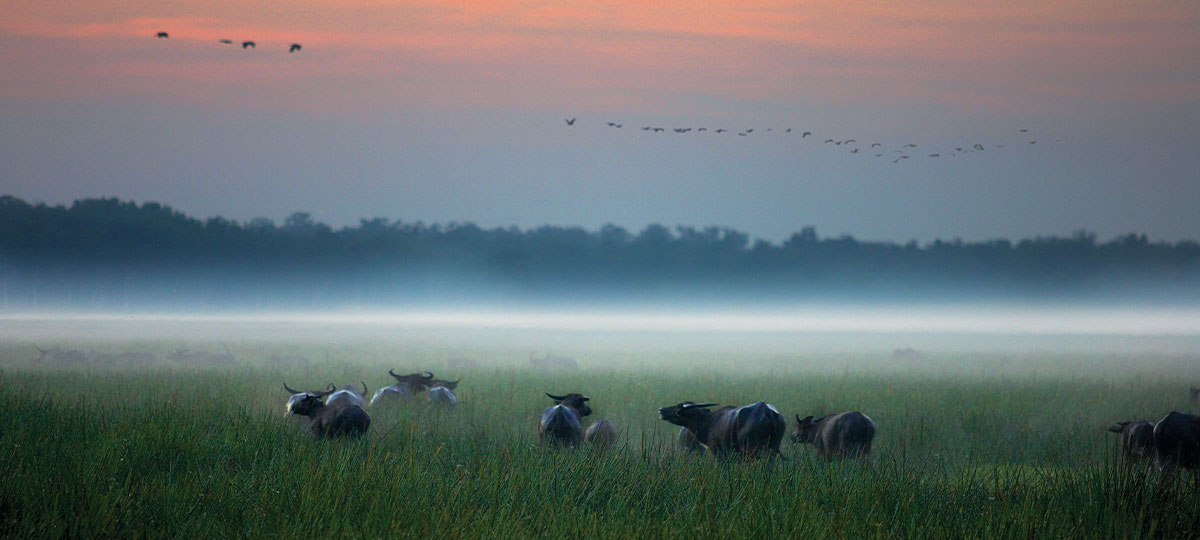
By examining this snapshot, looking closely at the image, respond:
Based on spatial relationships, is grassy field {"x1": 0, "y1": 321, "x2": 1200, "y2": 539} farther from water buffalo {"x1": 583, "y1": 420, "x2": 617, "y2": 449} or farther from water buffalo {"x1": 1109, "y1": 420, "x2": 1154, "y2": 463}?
water buffalo {"x1": 583, "y1": 420, "x2": 617, "y2": 449}

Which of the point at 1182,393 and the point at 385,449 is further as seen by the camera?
the point at 1182,393

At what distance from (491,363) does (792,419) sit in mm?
20141

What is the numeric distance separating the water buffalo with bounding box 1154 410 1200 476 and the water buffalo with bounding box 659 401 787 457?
437 cm

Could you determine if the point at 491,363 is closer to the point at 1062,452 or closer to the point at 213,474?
the point at 1062,452

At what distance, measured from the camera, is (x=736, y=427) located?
11531mm

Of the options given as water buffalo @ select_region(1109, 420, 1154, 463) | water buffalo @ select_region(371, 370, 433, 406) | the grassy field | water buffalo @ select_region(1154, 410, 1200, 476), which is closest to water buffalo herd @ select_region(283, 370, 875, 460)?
the grassy field

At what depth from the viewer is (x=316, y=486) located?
25.4 feet

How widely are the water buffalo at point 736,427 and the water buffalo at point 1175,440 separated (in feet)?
14.3

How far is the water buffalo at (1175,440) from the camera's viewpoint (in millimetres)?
11091

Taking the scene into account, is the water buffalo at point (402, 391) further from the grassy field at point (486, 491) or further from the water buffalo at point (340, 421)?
the water buffalo at point (340, 421)

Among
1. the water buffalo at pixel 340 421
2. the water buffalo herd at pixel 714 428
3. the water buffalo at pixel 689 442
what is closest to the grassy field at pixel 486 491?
the water buffalo at pixel 340 421

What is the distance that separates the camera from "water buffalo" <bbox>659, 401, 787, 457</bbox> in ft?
36.9

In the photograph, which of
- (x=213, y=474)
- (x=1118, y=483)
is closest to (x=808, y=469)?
(x=1118, y=483)

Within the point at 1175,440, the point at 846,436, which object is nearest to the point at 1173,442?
the point at 1175,440
